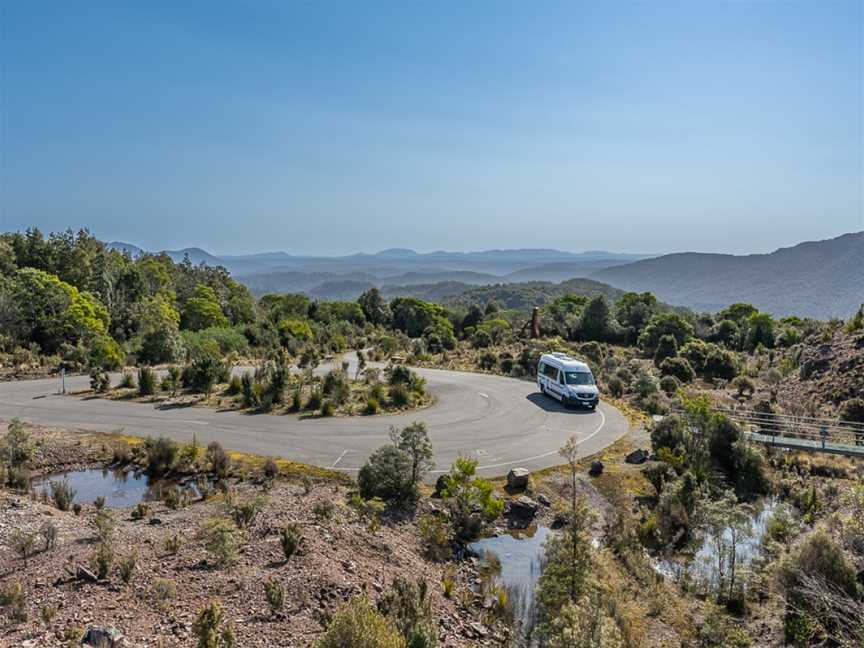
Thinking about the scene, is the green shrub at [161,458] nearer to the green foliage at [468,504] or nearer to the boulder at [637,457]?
the green foliage at [468,504]

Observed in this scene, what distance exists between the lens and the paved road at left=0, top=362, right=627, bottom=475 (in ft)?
55.4

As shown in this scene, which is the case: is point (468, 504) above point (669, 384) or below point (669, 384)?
above

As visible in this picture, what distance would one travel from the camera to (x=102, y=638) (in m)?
6.90

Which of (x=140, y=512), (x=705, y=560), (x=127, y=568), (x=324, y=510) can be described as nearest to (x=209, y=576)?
(x=127, y=568)

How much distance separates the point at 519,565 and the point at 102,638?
304 inches

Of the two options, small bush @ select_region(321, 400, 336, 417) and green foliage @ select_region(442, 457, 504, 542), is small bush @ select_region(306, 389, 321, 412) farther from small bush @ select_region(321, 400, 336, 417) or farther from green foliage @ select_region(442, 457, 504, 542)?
green foliage @ select_region(442, 457, 504, 542)

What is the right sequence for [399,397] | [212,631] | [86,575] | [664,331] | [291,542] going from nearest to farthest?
[212,631], [86,575], [291,542], [399,397], [664,331]

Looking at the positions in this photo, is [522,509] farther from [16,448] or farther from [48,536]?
[16,448]

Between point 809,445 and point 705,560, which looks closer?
point 705,560

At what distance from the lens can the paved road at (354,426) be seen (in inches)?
664

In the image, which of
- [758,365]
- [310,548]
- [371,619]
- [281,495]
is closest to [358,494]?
[281,495]

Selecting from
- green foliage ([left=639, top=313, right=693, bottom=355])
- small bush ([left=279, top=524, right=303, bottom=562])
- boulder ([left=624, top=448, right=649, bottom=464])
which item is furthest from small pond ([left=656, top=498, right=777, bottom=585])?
green foliage ([left=639, top=313, right=693, bottom=355])

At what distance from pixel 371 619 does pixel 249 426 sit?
14.4m

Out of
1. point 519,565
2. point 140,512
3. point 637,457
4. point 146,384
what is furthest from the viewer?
point 146,384
